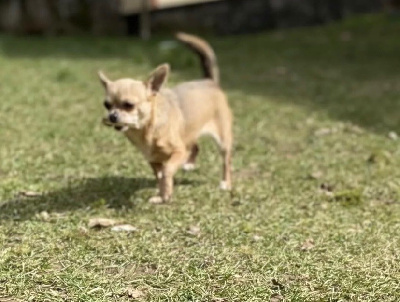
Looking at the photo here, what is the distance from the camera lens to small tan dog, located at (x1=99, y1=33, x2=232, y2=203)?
13.0 feet

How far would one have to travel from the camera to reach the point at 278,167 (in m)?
5.10

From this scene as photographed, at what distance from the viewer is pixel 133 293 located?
2.84m

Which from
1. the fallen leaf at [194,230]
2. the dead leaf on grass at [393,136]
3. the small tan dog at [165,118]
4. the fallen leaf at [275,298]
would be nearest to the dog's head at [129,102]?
the small tan dog at [165,118]

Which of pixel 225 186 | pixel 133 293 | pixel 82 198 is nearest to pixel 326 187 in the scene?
pixel 225 186

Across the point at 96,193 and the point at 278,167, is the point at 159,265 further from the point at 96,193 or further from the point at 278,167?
the point at 278,167

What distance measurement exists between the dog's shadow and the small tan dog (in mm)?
241

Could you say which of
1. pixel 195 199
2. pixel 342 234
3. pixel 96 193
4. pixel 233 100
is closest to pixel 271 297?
pixel 342 234

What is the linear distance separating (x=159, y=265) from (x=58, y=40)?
10.6 meters

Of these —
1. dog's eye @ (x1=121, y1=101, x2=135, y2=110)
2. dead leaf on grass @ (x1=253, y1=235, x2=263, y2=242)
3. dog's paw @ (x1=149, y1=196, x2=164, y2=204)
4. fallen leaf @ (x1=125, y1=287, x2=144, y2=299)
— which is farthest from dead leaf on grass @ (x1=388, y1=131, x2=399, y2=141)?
fallen leaf @ (x1=125, y1=287, x2=144, y2=299)

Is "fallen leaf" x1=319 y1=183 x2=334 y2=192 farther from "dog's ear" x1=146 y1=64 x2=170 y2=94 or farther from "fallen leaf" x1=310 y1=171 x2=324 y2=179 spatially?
"dog's ear" x1=146 y1=64 x2=170 y2=94

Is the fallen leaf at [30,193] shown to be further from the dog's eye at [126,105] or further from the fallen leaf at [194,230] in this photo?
the fallen leaf at [194,230]

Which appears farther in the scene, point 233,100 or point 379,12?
point 379,12

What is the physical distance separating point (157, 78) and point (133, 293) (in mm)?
1646

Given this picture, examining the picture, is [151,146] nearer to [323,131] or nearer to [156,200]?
[156,200]
